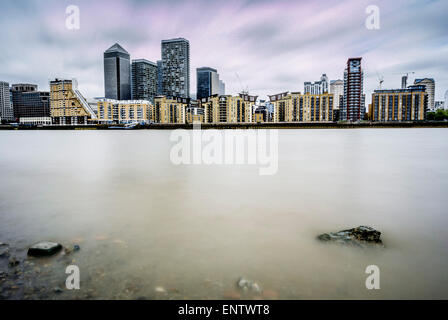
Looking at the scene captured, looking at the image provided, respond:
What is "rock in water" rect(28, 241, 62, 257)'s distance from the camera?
4.09 meters

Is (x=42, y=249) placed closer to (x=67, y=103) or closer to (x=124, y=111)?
(x=124, y=111)

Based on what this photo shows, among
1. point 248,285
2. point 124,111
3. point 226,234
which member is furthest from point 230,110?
point 248,285

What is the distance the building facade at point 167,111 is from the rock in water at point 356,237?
157 meters

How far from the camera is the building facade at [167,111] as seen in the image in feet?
514

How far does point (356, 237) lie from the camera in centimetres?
466

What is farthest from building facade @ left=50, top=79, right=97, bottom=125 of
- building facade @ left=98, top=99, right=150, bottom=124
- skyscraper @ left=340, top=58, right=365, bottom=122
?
skyscraper @ left=340, top=58, right=365, bottom=122

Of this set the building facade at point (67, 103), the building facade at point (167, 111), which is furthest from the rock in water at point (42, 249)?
the building facade at point (67, 103)

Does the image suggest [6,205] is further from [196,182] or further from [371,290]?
[371,290]

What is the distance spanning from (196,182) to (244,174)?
2.44 meters

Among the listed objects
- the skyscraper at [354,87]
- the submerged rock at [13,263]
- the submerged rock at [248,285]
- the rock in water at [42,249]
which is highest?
the skyscraper at [354,87]

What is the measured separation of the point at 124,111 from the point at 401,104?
164 metres

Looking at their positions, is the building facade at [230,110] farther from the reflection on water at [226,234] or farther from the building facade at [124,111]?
the reflection on water at [226,234]

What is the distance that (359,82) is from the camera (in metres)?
189

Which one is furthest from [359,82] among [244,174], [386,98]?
[244,174]
